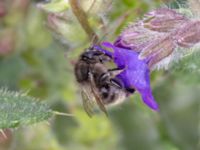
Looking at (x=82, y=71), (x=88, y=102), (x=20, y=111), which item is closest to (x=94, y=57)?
(x=82, y=71)

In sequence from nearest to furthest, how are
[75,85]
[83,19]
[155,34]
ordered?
[155,34] < [83,19] < [75,85]

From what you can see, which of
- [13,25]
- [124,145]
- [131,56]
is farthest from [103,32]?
[124,145]

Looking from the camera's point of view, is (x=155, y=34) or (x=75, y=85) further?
(x=75, y=85)

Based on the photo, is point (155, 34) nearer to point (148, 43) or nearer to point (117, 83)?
point (148, 43)

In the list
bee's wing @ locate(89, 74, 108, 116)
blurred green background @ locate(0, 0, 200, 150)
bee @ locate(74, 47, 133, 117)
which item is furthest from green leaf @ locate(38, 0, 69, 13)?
bee's wing @ locate(89, 74, 108, 116)

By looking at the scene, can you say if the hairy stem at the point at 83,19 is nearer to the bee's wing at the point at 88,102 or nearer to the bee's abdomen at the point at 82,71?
the bee's abdomen at the point at 82,71

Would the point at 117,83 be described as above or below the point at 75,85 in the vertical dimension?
above

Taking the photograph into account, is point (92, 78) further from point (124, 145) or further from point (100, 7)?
point (124, 145)
